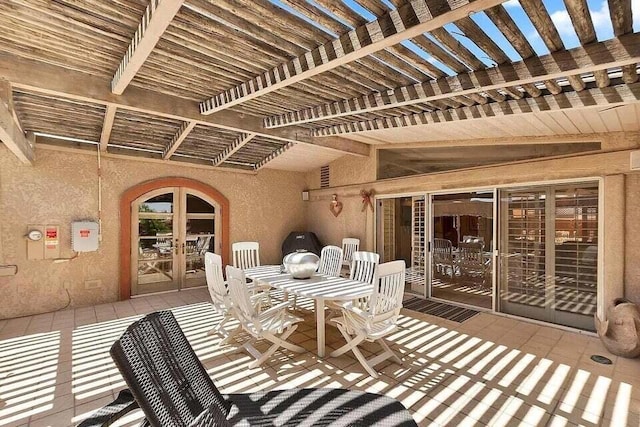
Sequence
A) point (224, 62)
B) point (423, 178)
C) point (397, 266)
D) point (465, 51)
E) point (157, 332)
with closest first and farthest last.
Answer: point (157, 332) → point (465, 51) → point (224, 62) → point (397, 266) → point (423, 178)

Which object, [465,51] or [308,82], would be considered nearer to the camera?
[465,51]

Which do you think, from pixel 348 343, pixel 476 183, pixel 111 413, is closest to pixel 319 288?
pixel 348 343

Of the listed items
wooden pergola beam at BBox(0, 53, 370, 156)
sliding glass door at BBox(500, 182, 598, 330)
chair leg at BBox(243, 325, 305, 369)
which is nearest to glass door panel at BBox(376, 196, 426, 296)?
sliding glass door at BBox(500, 182, 598, 330)

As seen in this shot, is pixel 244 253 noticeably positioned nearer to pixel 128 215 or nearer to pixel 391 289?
pixel 128 215

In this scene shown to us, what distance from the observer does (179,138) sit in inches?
207

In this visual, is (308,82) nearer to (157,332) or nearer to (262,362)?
(157,332)

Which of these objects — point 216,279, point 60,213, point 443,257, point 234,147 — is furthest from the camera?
point 443,257

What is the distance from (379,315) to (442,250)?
3.53 meters

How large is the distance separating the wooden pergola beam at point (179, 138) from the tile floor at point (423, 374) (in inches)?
114

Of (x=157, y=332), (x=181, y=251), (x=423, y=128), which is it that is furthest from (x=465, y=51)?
(x=181, y=251)

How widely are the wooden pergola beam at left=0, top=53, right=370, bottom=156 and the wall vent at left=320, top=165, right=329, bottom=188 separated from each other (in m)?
2.64

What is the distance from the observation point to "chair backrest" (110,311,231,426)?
1474mm

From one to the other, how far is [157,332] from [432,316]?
4220 millimetres

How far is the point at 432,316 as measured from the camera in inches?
197
